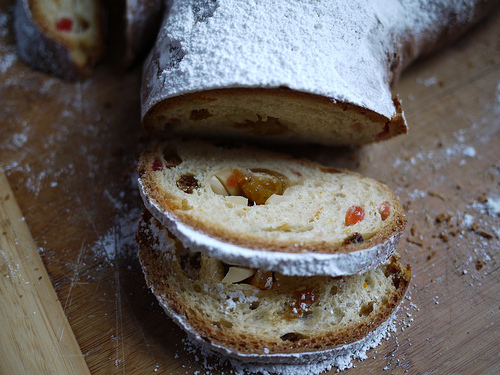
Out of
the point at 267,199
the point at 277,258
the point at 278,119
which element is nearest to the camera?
the point at 277,258

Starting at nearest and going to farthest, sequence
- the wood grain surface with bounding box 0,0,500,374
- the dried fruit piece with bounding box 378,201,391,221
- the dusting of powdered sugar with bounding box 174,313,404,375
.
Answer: the dusting of powdered sugar with bounding box 174,313,404,375 → the wood grain surface with bounding box 0,0,500,374 → the dried fruit piece with bounding box 378,201,391,221

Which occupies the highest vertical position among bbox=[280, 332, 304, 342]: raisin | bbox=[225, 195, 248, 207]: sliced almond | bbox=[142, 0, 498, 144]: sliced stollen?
bbox=[142, 0, 498, 144]: sliced stollen

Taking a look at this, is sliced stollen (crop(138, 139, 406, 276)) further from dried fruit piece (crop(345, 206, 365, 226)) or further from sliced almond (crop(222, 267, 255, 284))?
sliced almond (crop(222, 267, 255, 284))

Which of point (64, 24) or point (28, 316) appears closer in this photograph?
point (28, 316)

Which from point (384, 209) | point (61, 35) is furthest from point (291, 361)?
point (61, 35)

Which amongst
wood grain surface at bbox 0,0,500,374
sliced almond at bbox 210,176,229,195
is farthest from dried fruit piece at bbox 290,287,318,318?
sliced almond at bbox 210,176,229,195

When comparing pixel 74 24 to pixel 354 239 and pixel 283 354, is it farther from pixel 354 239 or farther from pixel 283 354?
pixel 283 354
